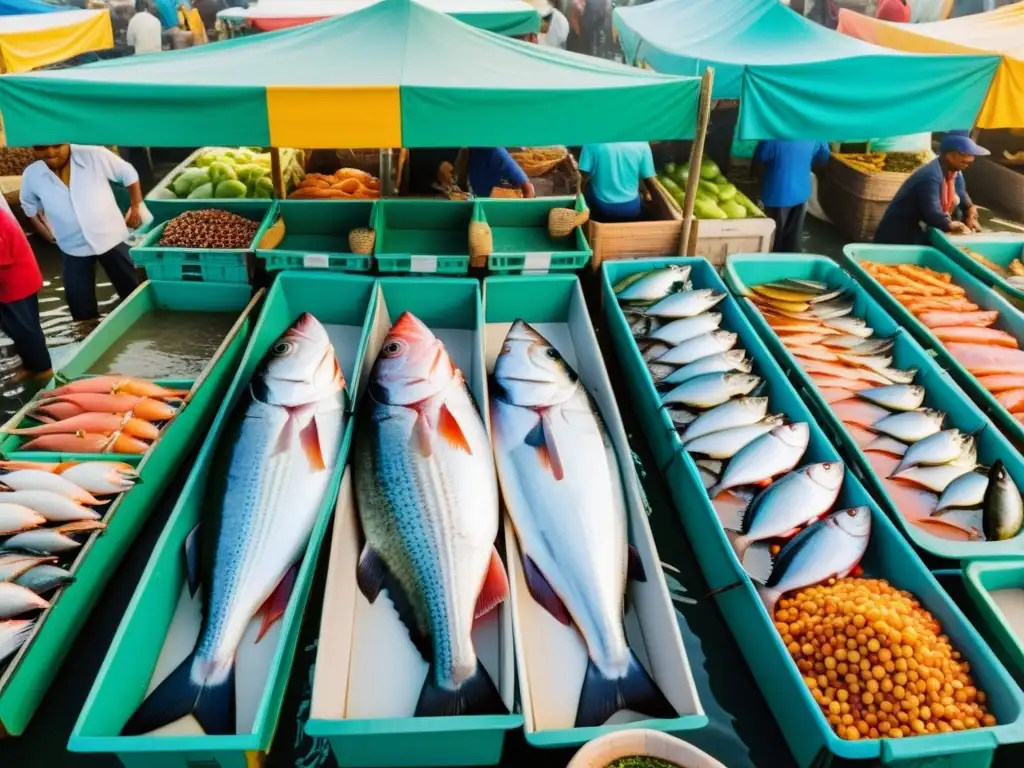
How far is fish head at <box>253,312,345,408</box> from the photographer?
3865 millimetres

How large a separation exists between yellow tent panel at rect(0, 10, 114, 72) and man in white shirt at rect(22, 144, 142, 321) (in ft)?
7.46

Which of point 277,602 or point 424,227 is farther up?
point 424,227

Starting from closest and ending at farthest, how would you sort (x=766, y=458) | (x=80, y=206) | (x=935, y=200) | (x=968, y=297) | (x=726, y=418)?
(x=766, y=458)
(x=726, y=418)
(x=80, y=206)
(x=968, y=297)
(x=935, y=200)

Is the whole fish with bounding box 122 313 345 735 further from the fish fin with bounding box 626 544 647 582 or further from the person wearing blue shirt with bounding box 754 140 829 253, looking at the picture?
the person wearing blue shirt with bounding box 754 140 829 253

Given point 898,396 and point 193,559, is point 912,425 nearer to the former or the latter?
point 898,396

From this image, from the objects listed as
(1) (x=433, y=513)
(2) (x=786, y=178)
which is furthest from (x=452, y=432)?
(2) (x=786, y=178)

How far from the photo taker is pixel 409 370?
393 centimetres

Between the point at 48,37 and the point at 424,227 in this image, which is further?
the point at 48,37

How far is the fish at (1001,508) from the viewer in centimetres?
345

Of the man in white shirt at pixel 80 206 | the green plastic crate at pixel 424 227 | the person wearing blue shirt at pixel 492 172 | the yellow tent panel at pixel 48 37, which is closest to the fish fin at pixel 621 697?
the green plastic crate at pixel 424 227

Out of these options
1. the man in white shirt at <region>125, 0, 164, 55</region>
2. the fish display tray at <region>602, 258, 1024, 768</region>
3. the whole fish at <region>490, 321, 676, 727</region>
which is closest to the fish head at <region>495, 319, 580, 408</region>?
the whole fish at <region>490, 321, 676, 727</region>

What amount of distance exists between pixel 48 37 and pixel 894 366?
28.5 feet

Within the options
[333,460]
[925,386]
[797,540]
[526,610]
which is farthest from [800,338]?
[333,460]

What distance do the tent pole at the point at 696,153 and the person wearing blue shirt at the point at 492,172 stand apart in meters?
1.57
